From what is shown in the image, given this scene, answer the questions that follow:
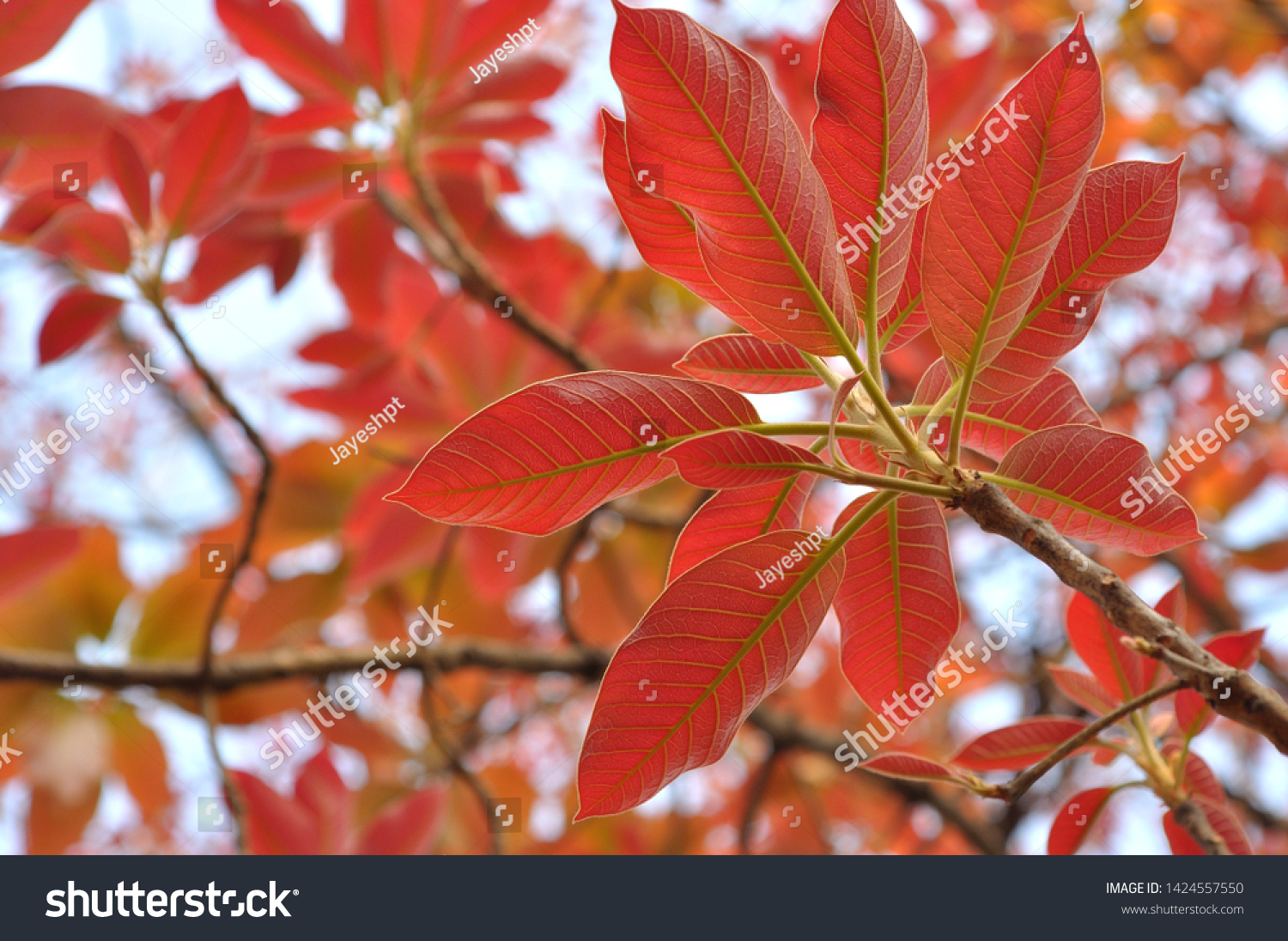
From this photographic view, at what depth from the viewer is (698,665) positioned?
0.59 meters

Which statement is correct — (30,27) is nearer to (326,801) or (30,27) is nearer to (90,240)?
(90,240)

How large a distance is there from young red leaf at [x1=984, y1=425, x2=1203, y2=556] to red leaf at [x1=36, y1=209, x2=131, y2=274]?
104cm

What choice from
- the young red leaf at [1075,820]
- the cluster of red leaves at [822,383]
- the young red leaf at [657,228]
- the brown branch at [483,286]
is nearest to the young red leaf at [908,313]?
the cluster of red leaves at [822,383]

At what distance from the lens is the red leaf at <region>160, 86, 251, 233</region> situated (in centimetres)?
113

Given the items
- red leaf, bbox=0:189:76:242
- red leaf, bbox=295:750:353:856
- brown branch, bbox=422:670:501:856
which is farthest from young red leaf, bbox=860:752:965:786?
red leaf, bbox=0:189:76:242

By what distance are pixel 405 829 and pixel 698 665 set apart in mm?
862

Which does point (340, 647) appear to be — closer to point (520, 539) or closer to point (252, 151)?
point (520, 539)

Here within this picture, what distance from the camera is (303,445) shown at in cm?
172

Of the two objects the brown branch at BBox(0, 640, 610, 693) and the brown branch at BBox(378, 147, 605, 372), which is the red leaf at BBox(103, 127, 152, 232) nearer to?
the brown branch at BBox(378, 147, 605, 372)

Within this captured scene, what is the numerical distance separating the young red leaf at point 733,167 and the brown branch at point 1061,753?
10.9 inches

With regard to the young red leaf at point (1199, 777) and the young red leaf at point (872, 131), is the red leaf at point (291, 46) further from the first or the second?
the young red leaf at point (1199, 777)

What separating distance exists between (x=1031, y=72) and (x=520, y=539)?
3.55 ft

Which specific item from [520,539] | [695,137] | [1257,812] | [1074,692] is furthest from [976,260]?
[1257,812]

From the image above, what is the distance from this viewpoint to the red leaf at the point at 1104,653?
2.54 feet
